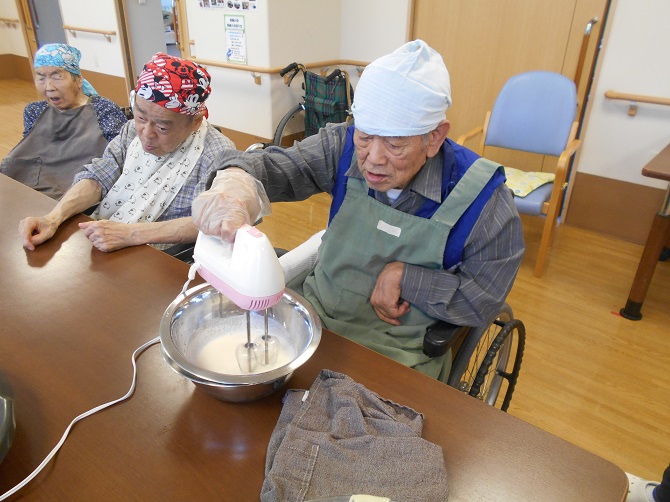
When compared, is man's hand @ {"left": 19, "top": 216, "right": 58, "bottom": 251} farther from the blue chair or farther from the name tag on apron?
the blue chair

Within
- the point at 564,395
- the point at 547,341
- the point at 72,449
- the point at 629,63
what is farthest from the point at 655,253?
the point at 72,449

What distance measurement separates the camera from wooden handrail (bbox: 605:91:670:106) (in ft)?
8.98

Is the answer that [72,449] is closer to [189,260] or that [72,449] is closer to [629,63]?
[189,260]

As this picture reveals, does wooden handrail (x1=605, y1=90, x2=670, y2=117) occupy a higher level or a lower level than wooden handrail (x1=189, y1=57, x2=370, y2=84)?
higher

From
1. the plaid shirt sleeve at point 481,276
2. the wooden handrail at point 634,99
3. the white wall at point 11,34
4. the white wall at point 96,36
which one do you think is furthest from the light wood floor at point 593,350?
the white wall at point 11,34

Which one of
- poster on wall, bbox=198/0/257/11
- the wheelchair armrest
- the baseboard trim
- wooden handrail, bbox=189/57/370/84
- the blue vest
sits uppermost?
poster on wall, bbox=198/0/257/11

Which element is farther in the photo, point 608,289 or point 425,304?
point 608,289

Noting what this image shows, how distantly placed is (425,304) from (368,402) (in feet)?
1.46

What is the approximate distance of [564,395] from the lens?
1994 millimetres

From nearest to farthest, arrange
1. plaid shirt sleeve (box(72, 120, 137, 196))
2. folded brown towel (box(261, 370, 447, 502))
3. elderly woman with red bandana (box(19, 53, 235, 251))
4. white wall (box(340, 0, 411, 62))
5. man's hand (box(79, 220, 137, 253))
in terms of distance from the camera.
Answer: folded brown towel (box(261, 370, 447, 502)) → man's hand (box(79, 220, 137, 253)) → elderly woman with red bandana (box(19, 53, 235, 251)) → plaid shirt sleeve (box(72, 120, 137, 196)) → white wall (box(340, 0, 411, 62))

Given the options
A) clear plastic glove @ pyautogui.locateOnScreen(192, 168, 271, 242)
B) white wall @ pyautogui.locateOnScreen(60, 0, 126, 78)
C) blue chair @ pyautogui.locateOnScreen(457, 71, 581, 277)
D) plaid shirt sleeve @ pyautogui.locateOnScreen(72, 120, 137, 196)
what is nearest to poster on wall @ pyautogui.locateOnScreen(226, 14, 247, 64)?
white wall @ pyautogui.locateOnScreen(60, 0, 126, 78)

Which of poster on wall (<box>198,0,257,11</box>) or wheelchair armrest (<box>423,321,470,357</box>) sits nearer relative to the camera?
wheelchair armrest (<box>423,321,470,357</box>)

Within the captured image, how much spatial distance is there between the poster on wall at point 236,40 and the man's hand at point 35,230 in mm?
3130

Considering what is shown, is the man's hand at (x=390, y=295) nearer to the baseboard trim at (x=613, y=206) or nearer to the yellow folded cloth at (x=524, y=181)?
the yellow folded cloth at (x=524, y=181)
